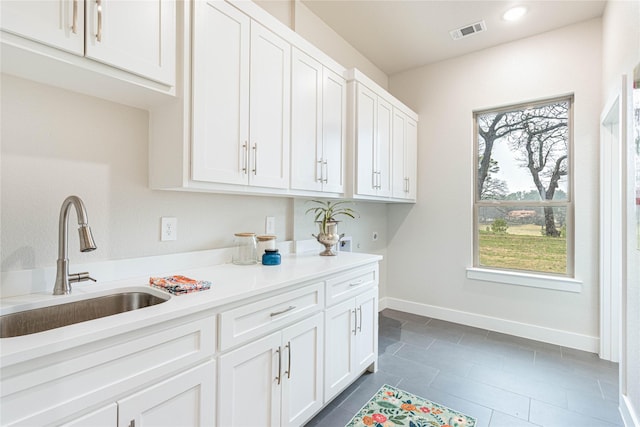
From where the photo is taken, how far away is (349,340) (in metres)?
2.08

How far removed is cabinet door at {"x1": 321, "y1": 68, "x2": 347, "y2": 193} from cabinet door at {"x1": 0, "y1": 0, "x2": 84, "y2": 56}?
148cm

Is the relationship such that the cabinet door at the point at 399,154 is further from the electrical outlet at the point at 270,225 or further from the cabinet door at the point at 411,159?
the electrical outlet at the point at 270,225

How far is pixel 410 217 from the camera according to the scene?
12.6 ft

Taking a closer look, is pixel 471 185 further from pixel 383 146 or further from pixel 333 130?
pixel 333 130

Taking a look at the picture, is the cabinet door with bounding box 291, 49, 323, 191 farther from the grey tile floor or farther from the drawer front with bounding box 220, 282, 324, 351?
the grey tile floor

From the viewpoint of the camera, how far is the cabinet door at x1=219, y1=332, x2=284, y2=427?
4.22 ft

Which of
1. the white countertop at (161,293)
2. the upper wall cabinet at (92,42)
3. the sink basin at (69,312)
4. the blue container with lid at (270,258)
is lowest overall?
the sink basin at (69,312)

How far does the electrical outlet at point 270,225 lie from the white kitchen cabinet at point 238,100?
18.5 inches

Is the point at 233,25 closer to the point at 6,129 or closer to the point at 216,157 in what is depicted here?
the point at 216,157

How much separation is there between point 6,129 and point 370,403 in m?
2.34

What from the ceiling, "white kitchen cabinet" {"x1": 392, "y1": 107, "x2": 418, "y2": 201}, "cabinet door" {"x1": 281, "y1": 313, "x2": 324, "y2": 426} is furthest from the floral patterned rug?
the ceiling

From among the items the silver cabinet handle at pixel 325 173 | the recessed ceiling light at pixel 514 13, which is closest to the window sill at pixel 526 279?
the silver cabinet handle at pixel 325 173

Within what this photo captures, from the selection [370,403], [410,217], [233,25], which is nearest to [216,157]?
[233,25]

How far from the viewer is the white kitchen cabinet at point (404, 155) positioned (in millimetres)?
3262
